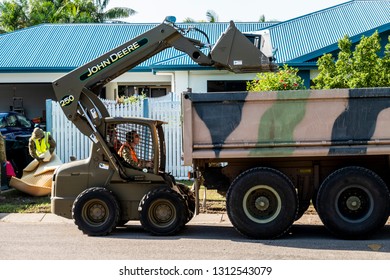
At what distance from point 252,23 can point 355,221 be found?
21.0 m

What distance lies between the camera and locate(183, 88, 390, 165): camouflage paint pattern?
10188 millimetres

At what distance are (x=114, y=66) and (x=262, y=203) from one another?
3238mm

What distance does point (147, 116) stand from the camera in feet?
57.5

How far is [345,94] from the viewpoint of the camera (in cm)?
1017

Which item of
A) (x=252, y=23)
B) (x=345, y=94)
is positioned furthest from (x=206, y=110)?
(x=252, y=23)

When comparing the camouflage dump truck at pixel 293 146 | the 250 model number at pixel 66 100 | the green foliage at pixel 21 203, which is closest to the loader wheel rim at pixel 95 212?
the camouflage dump truck at pixel 293 146

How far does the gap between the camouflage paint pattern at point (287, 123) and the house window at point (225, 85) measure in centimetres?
1265

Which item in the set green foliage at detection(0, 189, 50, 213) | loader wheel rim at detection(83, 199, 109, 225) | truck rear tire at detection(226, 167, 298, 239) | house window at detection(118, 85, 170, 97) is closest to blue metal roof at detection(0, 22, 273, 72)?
house window at detection(118, 85, 170, 97)

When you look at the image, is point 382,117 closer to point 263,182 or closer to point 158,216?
point 263,182

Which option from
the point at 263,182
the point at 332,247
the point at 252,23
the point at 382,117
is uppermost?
the point at 252,23

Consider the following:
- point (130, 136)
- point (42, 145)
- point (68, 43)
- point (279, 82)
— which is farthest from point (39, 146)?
point (68, 43)

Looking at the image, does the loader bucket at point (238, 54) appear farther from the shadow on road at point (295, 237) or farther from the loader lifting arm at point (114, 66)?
the shadow on road at point (295, 237)

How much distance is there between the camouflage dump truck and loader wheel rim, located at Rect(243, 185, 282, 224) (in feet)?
0.05

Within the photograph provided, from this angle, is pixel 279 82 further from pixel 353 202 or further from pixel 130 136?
pixel 353 202
